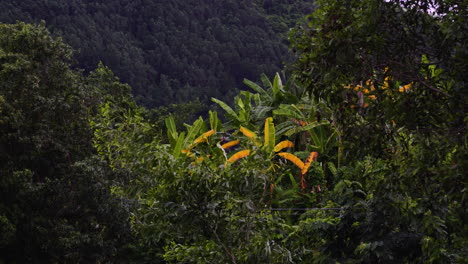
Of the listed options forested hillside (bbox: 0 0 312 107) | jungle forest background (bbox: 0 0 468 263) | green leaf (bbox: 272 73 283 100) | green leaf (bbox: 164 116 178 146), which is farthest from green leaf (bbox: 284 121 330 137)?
forested hillside (bbox: 0 0 312 107)

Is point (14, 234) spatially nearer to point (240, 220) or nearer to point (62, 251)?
point (62, 251)

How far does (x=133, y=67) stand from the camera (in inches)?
2082

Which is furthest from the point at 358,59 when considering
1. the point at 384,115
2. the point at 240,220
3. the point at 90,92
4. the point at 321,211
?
the point at 90,92

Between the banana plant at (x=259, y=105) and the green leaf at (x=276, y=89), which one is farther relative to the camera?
the green leaf at (x=276, y=89)

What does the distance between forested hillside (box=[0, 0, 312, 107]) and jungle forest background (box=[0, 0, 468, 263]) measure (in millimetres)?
28343

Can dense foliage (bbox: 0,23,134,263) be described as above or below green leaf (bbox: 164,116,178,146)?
below

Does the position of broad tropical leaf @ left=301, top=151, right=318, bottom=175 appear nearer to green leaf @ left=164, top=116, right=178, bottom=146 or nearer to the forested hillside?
green leaf @ left=164, top=116, right=178, bottom=146

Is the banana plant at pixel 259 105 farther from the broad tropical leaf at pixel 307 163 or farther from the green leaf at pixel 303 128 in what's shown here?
the broad tropical leaf at pixel 307 163

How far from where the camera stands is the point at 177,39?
200ft

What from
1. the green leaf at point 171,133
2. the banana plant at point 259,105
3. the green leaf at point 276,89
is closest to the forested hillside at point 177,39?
the banana plant at point 259,105

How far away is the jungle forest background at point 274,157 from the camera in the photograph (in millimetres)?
4516

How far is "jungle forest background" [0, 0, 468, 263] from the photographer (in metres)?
4.52

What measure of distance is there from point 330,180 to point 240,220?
7.30 meters

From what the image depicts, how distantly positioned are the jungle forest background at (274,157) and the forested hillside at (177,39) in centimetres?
2834
